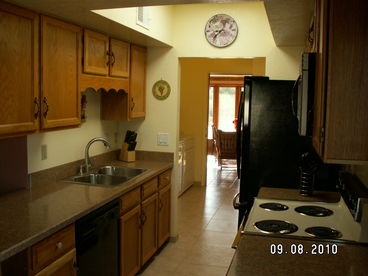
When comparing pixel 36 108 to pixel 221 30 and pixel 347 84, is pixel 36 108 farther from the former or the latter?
pixel 221 30

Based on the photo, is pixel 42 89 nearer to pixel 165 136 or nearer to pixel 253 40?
pixel 165 136

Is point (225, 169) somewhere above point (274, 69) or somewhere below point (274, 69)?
below

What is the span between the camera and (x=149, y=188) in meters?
3.47

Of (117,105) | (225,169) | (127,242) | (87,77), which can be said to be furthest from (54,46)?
(225,169)

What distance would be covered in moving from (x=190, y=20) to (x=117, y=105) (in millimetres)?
1112

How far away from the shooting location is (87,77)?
3008mm

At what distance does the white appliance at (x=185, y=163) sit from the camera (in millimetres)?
6137

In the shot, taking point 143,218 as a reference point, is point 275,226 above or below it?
above

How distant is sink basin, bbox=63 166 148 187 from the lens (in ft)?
10.8

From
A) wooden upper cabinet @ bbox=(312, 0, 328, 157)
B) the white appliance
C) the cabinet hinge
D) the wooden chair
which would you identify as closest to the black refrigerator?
wooden upper cabinet @ bbox=(312, 0, 328, 157)

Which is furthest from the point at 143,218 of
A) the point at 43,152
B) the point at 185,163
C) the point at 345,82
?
the point at 185,163

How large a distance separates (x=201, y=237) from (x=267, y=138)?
1.79 m

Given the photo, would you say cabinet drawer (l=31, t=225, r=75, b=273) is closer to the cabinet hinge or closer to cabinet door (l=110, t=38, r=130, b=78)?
the cabinet hinge

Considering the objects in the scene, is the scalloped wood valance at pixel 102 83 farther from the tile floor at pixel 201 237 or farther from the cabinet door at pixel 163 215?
the tile floor at pixel 201 237
